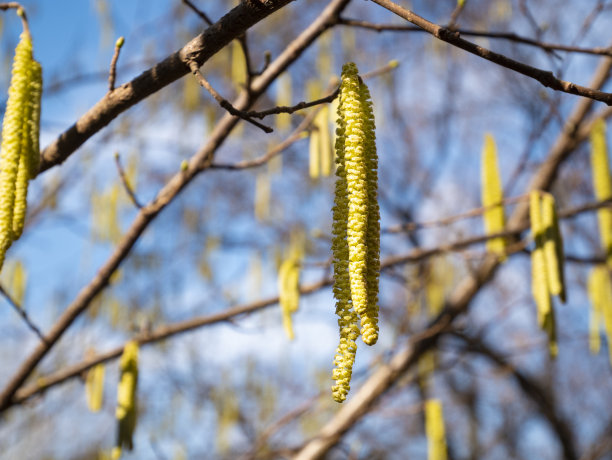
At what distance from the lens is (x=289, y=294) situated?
220cm

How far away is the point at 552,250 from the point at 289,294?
870mm

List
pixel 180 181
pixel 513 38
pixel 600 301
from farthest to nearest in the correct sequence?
pixel 600 301 < pixel 180 181 < pixel 513 38

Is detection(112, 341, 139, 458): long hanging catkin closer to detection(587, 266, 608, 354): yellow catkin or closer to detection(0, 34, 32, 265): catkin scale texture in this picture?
detection(0, 34, 32, 265): catkin scale texture

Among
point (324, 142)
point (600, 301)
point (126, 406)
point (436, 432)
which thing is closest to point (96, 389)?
point (126, 406)

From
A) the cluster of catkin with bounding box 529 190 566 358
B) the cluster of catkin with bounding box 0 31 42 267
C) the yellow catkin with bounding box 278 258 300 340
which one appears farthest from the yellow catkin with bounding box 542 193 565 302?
the cluster of catkin with bounding box 0 31 42 267

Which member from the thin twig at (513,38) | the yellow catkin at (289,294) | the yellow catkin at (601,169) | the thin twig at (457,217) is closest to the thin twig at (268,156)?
the thin twig at (513,38)

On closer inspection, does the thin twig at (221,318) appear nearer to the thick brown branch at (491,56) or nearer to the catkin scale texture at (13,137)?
the catkin scale texture at (13,137)

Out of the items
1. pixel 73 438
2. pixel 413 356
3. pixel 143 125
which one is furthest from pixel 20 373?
pixel 73 438

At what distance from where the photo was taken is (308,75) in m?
6.03

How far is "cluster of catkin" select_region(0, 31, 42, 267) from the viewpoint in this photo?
105 centimetres

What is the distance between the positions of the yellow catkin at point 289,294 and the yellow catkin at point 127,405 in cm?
51

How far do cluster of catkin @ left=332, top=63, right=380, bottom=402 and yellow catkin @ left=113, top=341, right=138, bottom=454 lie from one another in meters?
1.18

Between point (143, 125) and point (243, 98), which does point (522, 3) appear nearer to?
point (243, 98)

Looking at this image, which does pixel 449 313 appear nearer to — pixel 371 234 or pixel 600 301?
pixel 600 301
